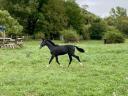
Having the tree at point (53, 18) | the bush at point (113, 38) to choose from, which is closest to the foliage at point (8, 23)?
the bush at point (113, 38)

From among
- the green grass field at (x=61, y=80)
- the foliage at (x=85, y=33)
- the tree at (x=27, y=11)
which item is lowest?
the foliage at (x=85, y=33)

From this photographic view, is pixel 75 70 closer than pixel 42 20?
Yes

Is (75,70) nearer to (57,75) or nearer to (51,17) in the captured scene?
(57,75)

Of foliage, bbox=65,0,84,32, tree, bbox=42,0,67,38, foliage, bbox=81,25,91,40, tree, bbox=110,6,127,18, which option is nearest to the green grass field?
tree, bbox=42,0,67,38

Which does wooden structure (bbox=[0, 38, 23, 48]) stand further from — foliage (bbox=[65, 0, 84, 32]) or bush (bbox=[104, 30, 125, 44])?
foliage (bbox=[65, 0, 84, 32])

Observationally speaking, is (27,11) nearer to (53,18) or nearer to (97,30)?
(53,18)

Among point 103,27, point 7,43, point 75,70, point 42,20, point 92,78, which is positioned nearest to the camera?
point 92,78

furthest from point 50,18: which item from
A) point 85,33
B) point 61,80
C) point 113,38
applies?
point 61,80

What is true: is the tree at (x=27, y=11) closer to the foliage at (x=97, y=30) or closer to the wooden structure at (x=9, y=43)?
the foliage at (x=97, y=30)

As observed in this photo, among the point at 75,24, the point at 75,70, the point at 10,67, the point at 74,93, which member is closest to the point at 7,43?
the point at 10,67

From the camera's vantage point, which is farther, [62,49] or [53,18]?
[53,18]

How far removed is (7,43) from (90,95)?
2751cm

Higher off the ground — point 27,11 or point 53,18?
point 27,11

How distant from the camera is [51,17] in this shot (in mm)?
73062
